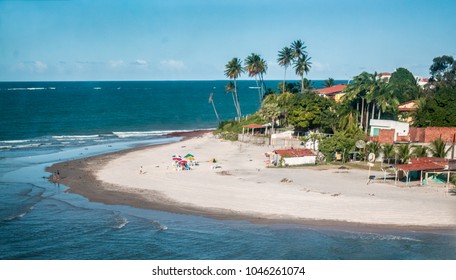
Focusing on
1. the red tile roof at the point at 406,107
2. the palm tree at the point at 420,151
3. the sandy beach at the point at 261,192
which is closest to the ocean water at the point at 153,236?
the sandy beach at the point at 261,192

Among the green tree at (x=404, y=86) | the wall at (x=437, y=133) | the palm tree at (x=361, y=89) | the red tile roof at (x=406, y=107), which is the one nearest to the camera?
the wall at (x=437, y=133)

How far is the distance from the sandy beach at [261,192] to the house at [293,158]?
5.18 feet

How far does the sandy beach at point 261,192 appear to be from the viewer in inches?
1303

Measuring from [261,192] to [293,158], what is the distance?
11.6 meters

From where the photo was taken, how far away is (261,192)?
1537 inches

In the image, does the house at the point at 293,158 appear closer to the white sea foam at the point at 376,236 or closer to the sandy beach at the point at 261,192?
the sandy beach at the point at 261,192

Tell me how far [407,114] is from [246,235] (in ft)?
147

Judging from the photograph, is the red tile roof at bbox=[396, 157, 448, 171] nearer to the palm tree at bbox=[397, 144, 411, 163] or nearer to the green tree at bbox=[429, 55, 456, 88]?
the palm tree at bbox=[397, 144, 411, 163]

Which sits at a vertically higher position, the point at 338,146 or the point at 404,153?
the point at 338,146

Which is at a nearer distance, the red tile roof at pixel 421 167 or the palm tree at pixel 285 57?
the red tile roof at pixel 421 167

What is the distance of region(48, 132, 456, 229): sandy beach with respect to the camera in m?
33.1

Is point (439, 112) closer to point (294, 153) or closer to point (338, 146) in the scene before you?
point (338, 146)

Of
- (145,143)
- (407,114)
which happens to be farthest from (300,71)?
(145,143)

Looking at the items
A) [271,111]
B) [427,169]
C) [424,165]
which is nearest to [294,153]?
[424,165]
